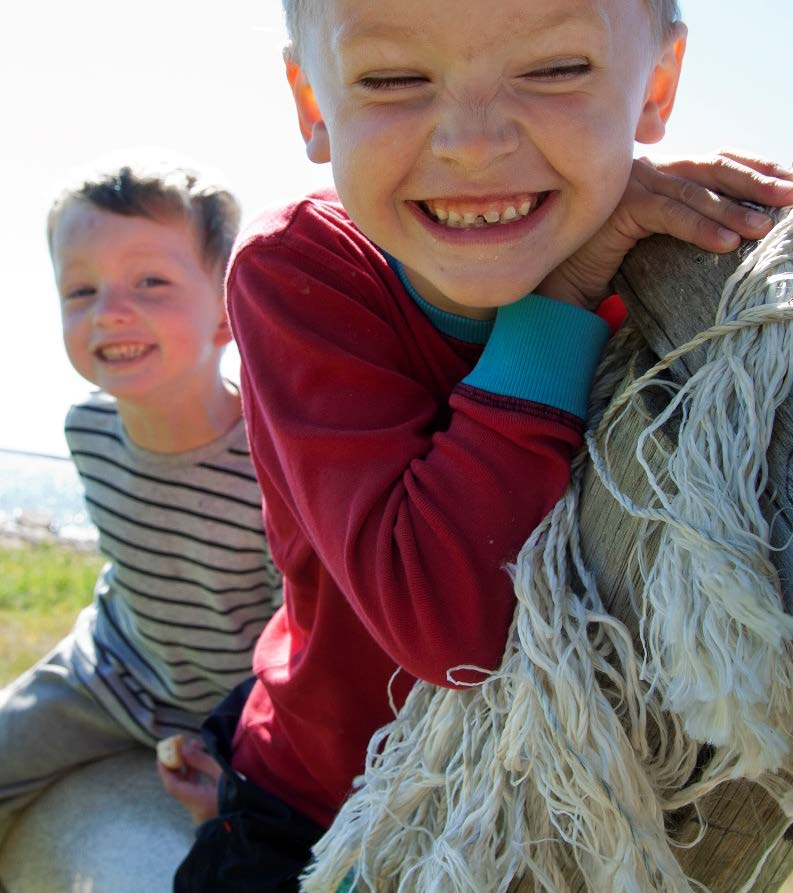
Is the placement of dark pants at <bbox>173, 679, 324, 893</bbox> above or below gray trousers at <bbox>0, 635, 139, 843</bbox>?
above

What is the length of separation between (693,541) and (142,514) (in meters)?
1.96

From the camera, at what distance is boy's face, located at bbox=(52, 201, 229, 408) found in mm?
2496

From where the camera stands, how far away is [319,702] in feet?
5.22

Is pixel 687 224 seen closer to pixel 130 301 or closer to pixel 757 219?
pixel 757 219

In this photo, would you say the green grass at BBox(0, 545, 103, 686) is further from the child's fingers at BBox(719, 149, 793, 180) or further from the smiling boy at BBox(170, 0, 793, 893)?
the child's fingers at BBox(719, 149, 793, 180)

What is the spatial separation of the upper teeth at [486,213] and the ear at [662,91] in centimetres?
26

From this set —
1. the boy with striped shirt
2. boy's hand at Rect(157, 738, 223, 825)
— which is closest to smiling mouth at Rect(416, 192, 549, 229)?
the boy with striped shirt

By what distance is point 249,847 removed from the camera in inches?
65.4

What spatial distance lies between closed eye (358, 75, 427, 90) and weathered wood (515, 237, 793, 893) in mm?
362

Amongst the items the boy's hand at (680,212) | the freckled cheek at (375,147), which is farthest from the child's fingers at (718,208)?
the freckled cheek at (375,147)

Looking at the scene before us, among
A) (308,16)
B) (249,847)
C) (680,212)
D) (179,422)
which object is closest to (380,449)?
(680,212)

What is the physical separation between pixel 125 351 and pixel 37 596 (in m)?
2.94

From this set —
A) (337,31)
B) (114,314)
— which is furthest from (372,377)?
(114,314)

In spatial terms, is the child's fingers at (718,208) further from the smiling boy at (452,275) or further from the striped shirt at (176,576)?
the striped shirt at (176,576)
